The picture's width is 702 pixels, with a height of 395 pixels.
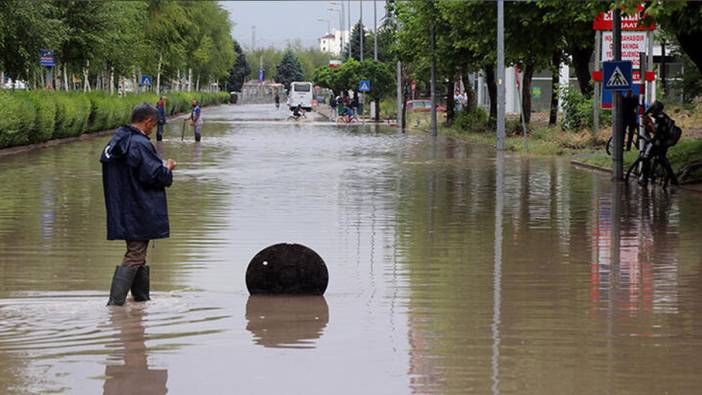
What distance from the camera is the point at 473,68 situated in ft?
187

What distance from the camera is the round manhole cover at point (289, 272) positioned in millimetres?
11461

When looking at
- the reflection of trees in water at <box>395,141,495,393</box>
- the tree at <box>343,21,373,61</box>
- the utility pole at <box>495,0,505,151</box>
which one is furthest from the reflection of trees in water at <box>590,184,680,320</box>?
the tree at <box>343,21,373,61</box>

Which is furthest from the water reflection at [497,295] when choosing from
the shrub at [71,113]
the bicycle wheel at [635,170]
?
the shrub at [71,113]

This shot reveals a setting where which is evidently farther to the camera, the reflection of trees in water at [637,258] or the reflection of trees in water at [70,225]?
the reflection of trees in water at [70,225]

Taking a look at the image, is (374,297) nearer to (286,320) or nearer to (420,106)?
(286,320)

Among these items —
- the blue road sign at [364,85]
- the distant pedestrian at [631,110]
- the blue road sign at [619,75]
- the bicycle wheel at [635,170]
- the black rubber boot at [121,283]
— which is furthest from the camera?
the blue road sign at [364,85]

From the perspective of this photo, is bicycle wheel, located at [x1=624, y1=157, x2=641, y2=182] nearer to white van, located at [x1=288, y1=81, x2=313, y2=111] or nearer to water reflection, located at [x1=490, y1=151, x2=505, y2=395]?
water reflection, located at [x1=490, y1=151, x2=505, y2=395]

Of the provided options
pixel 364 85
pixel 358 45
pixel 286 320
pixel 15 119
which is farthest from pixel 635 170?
pixel 358 45

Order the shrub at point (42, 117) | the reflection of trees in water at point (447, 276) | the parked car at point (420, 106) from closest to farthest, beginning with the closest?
the reflection of trees in water at point (447, 276), the shrub at point (42, 117), the parked car at point (420, 106)

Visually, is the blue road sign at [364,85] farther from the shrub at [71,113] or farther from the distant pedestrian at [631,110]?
the distant pedestrian at [631,110]

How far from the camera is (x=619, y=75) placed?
2664 centimetres

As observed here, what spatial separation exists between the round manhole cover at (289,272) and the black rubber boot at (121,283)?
3.86 feet

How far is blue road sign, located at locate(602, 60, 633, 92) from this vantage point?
26625 millimetres

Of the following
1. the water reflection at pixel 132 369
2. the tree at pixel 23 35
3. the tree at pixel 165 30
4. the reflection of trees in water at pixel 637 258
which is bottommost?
the reflection of trees in water at pixel 637 258
